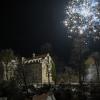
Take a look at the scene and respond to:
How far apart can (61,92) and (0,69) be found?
190ft

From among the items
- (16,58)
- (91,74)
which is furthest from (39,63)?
(16,58)

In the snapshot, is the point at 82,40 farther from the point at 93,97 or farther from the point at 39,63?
the point at 39,63

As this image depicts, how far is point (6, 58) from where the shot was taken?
72.1m

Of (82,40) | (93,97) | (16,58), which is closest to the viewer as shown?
(93,97)

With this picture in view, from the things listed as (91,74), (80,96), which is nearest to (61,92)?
(80,96)

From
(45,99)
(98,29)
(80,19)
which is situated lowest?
(45,99)

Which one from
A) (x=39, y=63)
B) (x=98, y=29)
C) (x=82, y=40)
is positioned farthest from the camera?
(x=39, y=63)

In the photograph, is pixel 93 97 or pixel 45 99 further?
pixel 93 97

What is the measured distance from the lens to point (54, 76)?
85.6 m

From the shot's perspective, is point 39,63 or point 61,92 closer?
point 61,92

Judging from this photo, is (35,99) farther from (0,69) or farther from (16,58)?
(0,69)

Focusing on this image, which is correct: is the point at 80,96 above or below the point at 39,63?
below

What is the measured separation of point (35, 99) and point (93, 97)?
17.5 ft

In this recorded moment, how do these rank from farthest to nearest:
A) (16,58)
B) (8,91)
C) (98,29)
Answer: (16,58)
(8,91)
(98,29)
